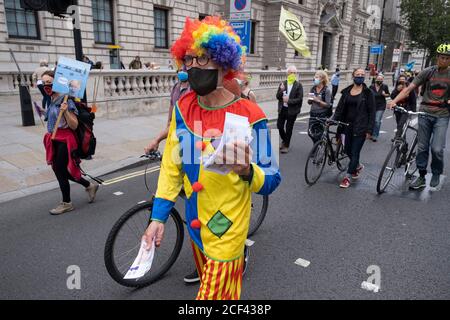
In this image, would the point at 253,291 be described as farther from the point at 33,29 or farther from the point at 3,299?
the point at 33,29

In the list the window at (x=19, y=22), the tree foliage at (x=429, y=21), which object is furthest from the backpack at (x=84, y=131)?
the tree foliage at (x=429, y=21)

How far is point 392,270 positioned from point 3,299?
3.45m

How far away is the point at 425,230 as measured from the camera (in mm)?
4227

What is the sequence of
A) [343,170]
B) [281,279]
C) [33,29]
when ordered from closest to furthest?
[281,279] → [343,170] → [33,29]

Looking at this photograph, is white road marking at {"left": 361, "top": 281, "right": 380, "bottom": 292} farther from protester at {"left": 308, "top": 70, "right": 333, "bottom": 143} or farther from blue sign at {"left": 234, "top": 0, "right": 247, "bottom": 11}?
blue sign at {"left": 234, "top": 0, "right": 247, "bottom": 11}

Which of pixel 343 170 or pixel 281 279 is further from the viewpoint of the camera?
pixel 343 170

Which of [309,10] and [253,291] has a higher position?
[309,10]

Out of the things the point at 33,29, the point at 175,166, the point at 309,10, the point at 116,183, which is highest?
the point at 309,10

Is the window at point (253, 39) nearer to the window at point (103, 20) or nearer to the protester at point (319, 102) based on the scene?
the window at point (103, 20)

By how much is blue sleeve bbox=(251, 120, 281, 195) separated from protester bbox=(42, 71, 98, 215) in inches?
119

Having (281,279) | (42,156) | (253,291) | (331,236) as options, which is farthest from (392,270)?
(42,156)

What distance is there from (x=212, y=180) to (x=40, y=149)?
6654 millimetres

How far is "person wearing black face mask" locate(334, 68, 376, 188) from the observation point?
558cm

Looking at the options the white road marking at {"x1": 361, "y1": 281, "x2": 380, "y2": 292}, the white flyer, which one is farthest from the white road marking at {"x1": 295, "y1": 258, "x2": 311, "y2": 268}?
the white flyer
